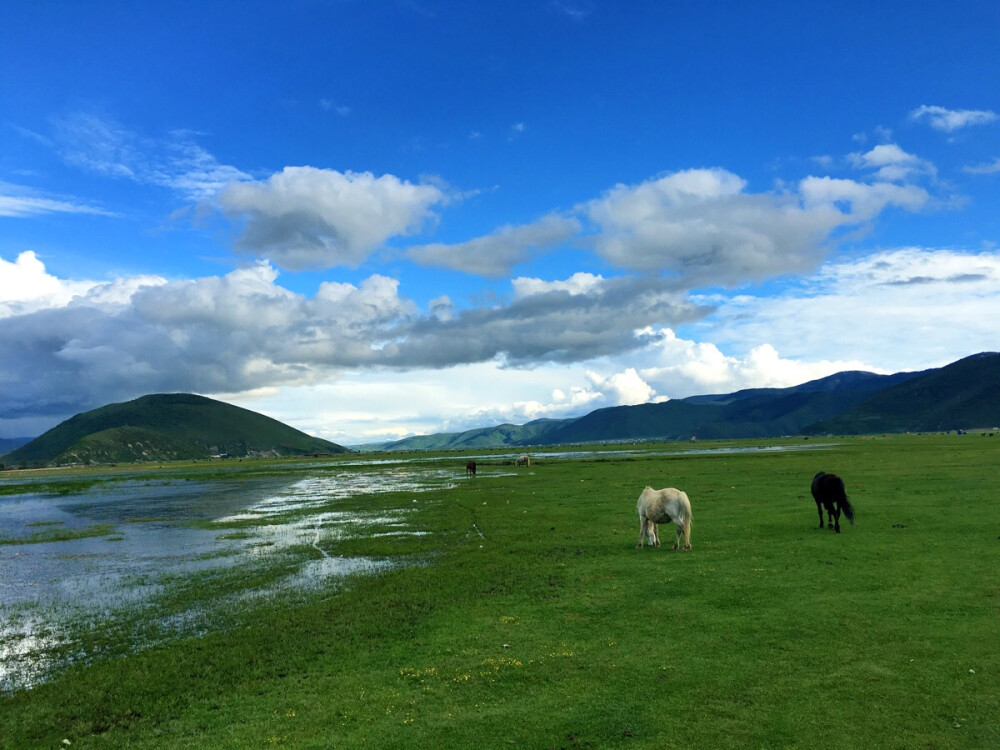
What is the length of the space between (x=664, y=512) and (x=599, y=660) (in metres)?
12.6

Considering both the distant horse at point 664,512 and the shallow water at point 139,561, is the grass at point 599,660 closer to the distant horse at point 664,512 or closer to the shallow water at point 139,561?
the distant horse at point 664,512

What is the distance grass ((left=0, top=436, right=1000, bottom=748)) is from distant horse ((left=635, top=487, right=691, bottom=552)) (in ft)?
3.80

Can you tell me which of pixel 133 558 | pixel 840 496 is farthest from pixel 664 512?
pixel 133 558

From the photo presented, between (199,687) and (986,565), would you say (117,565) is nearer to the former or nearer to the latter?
(199,687)

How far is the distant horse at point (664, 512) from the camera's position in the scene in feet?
78.0

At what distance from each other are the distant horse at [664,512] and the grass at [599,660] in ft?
3.80

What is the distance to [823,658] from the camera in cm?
1219

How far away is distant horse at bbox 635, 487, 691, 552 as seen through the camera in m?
23.8

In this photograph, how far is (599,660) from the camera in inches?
505

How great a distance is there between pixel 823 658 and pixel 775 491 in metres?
32.7

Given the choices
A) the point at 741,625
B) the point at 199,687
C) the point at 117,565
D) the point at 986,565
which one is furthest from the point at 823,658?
the point at 117,565

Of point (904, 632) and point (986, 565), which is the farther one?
point (986, 565)

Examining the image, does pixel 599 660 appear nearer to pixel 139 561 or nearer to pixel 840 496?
pixel 840 496

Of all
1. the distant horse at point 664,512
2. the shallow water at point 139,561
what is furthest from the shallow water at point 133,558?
the distant horse at point 664,512
